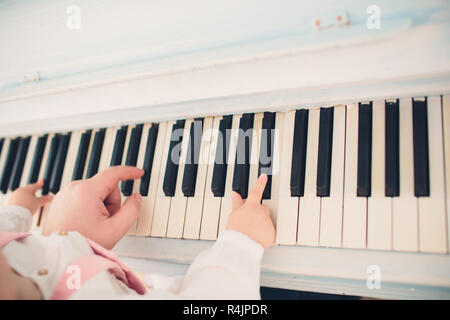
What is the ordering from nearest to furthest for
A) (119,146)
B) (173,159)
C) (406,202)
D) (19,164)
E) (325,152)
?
(406,202)
(325,152)
(173,159)
(119,146)
(19,164)

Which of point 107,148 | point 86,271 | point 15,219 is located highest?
point 107,148

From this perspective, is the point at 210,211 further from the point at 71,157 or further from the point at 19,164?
the point at 19,164

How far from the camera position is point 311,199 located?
3.33 feet

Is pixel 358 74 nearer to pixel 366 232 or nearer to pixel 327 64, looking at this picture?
pixel 327 64

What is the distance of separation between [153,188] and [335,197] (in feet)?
2.15

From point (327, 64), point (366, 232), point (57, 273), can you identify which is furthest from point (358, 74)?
point (57, 273)

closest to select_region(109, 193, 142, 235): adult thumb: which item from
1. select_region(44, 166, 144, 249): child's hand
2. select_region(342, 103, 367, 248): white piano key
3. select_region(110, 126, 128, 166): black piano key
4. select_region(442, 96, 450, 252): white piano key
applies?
select_region(44, 166, 144, 249): child's hand

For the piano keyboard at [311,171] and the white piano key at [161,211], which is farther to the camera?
the white piano key at [161,211]

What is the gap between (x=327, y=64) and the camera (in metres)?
0.91

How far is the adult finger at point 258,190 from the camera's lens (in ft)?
3.40

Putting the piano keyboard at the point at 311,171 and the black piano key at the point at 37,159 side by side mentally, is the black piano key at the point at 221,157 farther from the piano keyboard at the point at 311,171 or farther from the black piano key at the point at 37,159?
the black piano key at the point at 37,159

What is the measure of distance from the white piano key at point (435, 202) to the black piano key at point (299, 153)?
0.33 m

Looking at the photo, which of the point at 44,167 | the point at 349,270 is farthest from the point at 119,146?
the point at 349,270

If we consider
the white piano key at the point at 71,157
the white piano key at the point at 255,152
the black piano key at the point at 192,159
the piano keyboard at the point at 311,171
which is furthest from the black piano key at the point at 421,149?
the white piano key at the point at 71,157
